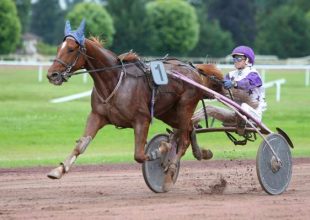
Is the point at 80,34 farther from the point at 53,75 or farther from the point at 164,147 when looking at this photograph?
the point at 164,147

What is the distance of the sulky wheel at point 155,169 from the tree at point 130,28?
162ft

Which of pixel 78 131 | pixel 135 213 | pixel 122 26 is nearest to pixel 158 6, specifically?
pixel 122 26

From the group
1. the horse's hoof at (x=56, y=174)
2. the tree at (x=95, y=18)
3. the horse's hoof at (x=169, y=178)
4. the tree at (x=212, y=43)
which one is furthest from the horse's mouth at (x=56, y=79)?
the tree at (x=212, y=43)

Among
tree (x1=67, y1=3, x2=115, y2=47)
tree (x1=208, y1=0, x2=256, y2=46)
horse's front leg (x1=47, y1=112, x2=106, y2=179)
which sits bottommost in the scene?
tree (x1=208, y1=0, x2=256, y2=46)

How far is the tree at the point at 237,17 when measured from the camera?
266ft

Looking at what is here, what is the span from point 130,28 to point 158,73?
5033 cm

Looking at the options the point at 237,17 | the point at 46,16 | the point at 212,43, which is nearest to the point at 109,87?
the point at 212,43

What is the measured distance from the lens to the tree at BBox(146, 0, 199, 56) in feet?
198

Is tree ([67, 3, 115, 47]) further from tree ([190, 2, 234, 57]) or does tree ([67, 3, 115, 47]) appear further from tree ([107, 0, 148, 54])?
tree ([190, 2, 234, 57])

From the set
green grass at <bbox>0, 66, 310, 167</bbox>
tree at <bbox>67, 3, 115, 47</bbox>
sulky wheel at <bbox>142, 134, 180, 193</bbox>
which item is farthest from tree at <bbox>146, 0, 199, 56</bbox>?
sulky wheel at <bbox>142, 134, 180, 193</bbox>

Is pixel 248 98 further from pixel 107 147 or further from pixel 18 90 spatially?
pixel 18 90

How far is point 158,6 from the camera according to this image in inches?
2454

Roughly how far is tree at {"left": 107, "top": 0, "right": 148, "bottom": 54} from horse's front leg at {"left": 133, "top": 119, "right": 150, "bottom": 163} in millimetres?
50067

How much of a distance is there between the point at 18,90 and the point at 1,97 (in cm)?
205
